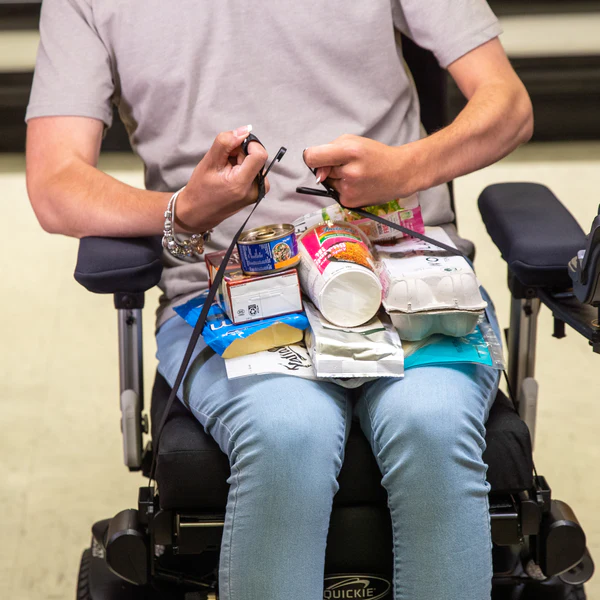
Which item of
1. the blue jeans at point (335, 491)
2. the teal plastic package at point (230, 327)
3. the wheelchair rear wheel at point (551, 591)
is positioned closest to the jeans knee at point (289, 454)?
the blue jeans at point (335, 491)

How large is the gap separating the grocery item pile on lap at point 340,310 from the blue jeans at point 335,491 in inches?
2.1

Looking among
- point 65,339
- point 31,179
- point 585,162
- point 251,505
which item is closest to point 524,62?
point 585,162

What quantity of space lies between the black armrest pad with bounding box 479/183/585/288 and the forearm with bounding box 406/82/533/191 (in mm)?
76

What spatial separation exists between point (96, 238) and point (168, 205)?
11 centimetres

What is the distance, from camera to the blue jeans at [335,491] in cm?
102

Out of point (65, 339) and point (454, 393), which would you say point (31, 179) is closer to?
point (454, 393)

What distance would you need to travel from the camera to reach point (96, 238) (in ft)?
4.01

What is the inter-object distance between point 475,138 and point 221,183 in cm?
37

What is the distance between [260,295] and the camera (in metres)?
1.09

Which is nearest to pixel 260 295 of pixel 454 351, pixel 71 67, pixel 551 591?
pixel 454 351

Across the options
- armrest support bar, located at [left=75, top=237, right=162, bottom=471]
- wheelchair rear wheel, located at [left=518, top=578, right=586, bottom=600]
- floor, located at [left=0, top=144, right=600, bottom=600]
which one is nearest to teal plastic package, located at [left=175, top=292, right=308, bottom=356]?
armrest support bar, located at [left=75, top=237, right=162, bottom=471]

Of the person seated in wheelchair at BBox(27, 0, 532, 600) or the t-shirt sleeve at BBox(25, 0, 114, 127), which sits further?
the t-shirt sleeve at BBox(25, 0, 114, 127)

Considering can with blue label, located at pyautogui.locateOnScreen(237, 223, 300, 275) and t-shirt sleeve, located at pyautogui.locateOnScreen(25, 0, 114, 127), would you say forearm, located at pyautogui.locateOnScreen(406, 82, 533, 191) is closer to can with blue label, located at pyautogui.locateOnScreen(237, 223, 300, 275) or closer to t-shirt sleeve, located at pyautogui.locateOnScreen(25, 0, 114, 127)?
can with blue label, located at pyautogui.locateOnScreen(237, 223, 300, 275)

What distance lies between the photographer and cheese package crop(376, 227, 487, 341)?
3.47ft
